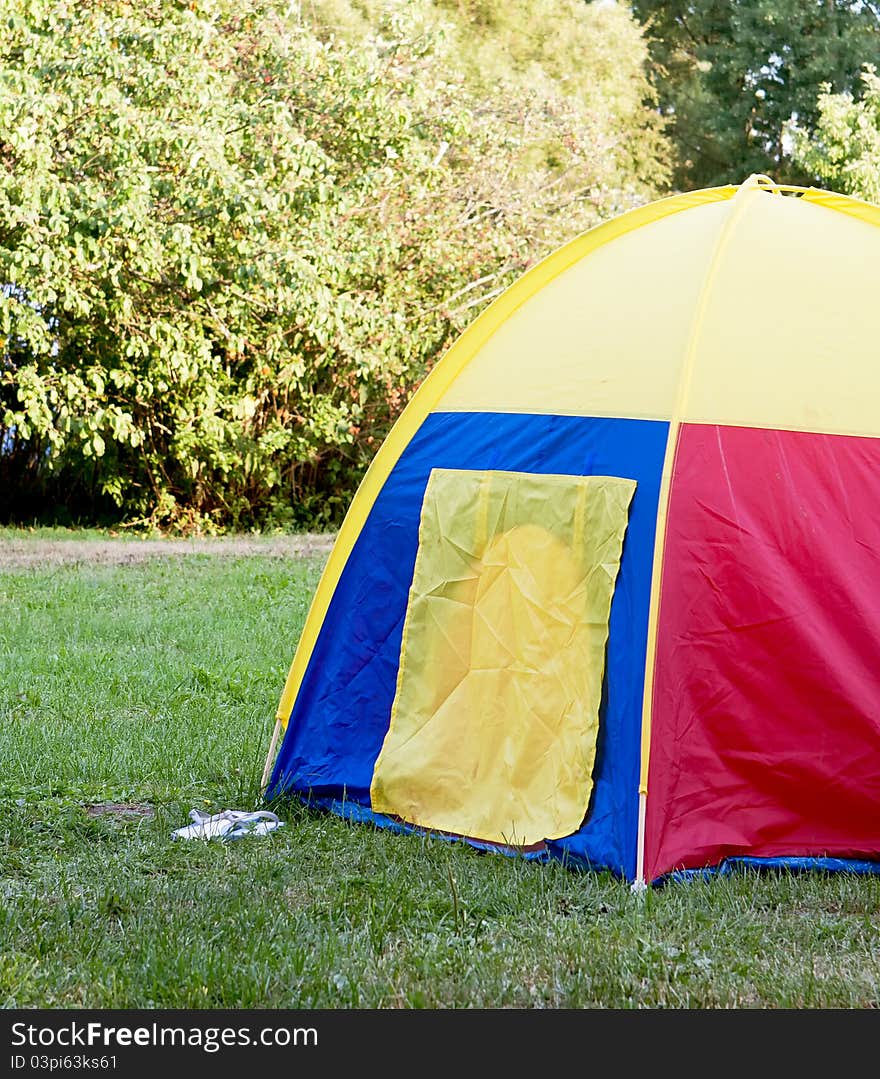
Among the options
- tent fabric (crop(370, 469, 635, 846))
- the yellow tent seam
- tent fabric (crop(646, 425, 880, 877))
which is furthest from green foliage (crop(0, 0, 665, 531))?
tent fabric (crop(646, 425, 880, 877))

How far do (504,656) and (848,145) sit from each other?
14742 mm

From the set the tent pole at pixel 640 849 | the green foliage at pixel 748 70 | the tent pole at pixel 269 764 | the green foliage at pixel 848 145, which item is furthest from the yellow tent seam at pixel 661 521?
the green foliage at pixel 748 70

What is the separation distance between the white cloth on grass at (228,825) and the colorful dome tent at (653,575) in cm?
23

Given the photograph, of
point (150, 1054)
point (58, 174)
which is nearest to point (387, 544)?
point (150, 1054)

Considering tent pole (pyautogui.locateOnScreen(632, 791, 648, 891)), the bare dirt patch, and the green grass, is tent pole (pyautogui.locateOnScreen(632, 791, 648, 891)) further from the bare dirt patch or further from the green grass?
the bare dirt patch

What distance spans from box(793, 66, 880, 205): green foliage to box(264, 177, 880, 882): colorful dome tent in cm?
1300

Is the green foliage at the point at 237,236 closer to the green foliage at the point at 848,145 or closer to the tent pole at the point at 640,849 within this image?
the green foliage at the point at 848,145

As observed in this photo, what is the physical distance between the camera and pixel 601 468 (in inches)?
161

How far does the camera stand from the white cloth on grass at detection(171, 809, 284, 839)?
167 inches

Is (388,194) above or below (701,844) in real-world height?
above

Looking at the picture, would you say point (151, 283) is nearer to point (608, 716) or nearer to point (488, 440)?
point (488, 440)

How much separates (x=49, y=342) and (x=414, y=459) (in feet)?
24.8

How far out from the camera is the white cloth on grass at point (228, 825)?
167 inches

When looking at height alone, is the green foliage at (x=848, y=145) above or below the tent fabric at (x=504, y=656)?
above
